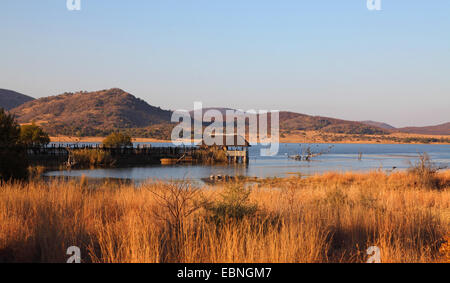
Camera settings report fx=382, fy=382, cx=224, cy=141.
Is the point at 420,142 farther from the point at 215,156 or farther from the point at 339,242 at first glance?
the point at 339,242

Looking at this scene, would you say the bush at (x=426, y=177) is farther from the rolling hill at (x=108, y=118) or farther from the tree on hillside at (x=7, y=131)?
the rolling hill at (x=108, y=118)

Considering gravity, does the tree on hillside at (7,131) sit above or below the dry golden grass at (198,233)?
above

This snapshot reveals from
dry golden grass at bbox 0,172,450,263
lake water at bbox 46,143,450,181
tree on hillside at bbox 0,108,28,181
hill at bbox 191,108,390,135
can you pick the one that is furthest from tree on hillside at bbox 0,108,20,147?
hill at bbox 191,108,390,135

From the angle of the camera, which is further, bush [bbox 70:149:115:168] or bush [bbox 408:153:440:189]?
bush [bbox 70:149:115:168]

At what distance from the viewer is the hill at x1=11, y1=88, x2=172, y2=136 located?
125 m

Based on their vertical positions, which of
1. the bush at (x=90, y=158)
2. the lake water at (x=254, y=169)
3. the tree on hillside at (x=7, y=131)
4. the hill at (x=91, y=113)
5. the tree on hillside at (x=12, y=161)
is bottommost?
the lake water at (x=254, y=169)

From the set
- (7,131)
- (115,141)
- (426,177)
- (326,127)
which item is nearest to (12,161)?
(7,131)

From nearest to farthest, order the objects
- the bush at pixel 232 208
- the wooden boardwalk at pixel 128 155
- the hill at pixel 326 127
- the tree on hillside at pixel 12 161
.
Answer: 1. the bush at pixel 232 208
2. the tree on hillside at pixel 12 161
3. the wooden boardwalk at pixel 128 155
4. the hill at pixel 326 127

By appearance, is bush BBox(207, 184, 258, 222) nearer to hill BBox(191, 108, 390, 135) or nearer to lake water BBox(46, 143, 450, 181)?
lake water BBox(46, 143, 450, 181)

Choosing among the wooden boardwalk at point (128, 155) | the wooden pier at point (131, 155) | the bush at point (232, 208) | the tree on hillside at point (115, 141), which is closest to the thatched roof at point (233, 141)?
the wooden pier at point (131, 155)

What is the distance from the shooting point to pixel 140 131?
412 feet

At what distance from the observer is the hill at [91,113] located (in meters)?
125
